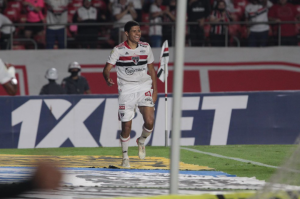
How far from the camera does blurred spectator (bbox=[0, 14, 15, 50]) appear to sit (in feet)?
66.7

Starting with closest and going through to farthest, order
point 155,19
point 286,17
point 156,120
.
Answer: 1. point 156,120
2. point 155,19
3. point 286,17

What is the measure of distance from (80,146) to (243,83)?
7015 millimetres

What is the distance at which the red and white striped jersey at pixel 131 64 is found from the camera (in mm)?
11961

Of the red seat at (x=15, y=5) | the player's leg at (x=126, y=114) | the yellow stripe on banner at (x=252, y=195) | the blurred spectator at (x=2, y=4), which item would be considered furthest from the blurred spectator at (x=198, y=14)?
the yellow stripe on banner at (x=252, y=195)

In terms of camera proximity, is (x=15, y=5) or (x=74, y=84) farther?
(x=15, y=5)

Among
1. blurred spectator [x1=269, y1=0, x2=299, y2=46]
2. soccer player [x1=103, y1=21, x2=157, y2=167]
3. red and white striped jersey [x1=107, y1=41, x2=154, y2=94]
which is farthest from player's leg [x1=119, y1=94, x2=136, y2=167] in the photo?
blurred spectator [x1=269, y1=0, x2=299, y2=46]

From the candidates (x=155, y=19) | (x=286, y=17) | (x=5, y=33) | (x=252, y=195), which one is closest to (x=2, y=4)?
(x=5, y=33)

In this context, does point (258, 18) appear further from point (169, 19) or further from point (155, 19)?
point (155, 19)

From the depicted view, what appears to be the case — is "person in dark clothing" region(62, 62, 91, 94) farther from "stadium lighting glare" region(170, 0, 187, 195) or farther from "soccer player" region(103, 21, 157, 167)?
"stadium lighting glare" region(170, 0, 187, 195)

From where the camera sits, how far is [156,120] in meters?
17.0

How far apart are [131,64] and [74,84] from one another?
7.18 metres

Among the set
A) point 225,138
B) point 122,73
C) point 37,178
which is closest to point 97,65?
point 225,138

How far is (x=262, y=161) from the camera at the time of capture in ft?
42.0

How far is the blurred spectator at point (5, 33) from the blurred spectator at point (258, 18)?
7083 millimetres
